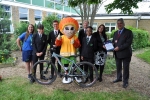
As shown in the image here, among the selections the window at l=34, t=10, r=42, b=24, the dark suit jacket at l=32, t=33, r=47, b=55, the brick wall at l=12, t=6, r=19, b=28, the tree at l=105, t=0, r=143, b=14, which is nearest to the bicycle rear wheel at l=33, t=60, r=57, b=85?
the dark suit jacket at l=32, t=33, r=47, b=55

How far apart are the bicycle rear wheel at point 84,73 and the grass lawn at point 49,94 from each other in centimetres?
39

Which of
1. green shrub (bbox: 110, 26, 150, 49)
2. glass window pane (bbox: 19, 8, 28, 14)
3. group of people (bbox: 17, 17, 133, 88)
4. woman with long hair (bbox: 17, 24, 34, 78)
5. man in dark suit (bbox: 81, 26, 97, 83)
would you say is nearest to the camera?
group of people (bbox: 17, 17, 133, 88)

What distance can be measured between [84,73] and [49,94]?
3.61 feet

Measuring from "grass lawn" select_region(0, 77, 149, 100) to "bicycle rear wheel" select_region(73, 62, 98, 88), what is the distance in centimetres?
39

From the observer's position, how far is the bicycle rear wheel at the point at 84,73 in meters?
4.50

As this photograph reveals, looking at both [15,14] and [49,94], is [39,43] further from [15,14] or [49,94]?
[15,14]

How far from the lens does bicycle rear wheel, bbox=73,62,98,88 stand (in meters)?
4.50

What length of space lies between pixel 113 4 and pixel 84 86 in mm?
2478

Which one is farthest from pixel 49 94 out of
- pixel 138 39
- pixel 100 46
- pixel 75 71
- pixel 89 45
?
pixel 138 39

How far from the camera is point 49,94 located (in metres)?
4.20

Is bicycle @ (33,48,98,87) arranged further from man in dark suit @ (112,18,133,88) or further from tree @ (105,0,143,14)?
tree @ (105,0,143,14)

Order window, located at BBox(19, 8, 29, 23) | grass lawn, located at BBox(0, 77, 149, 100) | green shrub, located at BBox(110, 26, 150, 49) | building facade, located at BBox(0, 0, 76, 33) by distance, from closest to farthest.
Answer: grass lawn, located at BBox(0, 77, 149, 100)
green shrub, located at BBox(110, 26, 150, 49)
building facade, located at BBox(0, 0, 76, 33)
window, located at BBox(19, 8, 29, 23)

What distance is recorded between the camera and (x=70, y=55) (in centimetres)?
454

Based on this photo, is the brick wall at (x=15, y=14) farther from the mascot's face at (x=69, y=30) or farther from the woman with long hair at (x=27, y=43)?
the mascot's face at (x=69, y=30)
